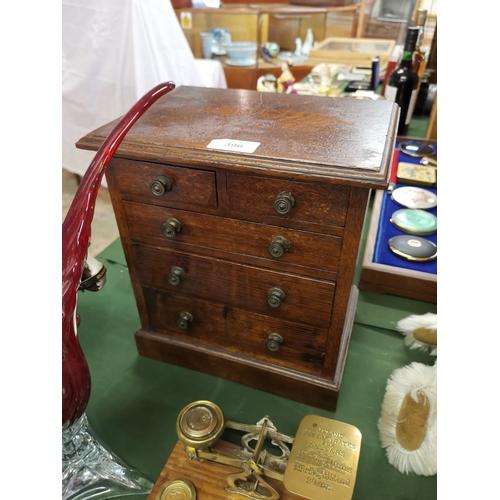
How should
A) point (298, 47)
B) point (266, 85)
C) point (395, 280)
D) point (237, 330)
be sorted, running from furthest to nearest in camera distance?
point (298, 47), point (266, 85), point (395, 280), point (237, 330)

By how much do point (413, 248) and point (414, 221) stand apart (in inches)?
7.3

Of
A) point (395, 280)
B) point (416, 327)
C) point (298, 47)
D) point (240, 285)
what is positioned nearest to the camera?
point (240, 285)

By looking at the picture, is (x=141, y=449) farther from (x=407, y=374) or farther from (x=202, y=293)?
(x=407, y=374)

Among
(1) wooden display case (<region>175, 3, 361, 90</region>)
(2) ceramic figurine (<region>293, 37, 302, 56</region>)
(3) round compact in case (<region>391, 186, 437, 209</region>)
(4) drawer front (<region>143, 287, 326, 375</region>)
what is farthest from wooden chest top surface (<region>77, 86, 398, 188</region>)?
(2) ceramic figurine (<region>293, 37, 302, 56</region>)

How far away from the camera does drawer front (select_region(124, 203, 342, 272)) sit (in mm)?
880

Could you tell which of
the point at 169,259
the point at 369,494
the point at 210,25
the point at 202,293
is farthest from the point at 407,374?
the point at 210,25

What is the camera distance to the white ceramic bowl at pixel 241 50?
123 inches

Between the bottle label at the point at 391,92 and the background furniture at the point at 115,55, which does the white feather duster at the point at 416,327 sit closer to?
the bottle label at the point at 391,92

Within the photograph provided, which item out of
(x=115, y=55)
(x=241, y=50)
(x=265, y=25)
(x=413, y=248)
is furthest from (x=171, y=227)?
(x=265, y=25)

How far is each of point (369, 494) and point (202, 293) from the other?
0.69 m

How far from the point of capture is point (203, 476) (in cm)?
92

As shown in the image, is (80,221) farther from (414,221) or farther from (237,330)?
(414,221)

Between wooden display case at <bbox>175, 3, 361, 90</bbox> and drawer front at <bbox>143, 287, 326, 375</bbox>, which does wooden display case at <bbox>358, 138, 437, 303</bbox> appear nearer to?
drawer front at <bbox>143, 287, 326, 375</bbox>

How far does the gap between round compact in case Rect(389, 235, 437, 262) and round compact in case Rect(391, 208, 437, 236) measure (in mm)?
39
